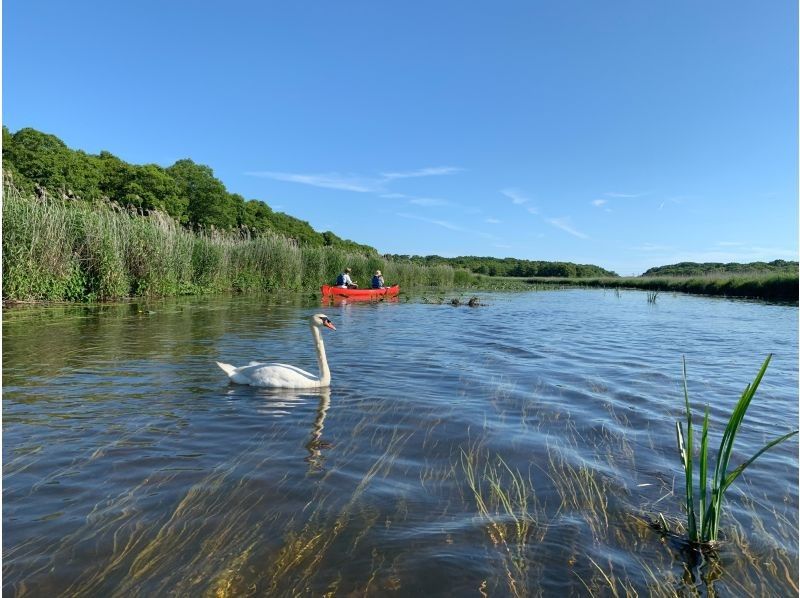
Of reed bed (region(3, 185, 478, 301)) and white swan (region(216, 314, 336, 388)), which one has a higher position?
reed bed (region(3, 185, 478, 301))

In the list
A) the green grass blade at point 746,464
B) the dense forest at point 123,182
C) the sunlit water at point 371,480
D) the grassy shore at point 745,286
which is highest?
the dense forest at point 123,182

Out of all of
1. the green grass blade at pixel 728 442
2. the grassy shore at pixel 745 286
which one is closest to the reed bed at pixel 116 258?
the green grass blade at pixel 728 442

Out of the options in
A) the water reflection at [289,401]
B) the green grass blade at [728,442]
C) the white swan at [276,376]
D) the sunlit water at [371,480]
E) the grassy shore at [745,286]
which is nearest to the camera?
the green grass blade at [728,442]

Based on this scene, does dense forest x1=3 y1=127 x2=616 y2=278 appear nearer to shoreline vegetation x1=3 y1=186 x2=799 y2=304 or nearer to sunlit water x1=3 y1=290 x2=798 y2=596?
shoreline vegetation x1=3 y1=186 x2=799 y2=304

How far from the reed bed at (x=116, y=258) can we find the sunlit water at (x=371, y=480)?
7817 mm

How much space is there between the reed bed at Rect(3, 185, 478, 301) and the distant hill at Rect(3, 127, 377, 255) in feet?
8.00

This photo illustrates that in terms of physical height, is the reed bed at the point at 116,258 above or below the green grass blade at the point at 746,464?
above

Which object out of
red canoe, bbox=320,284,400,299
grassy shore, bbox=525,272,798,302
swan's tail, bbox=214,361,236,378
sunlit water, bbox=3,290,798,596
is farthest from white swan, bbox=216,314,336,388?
grassy shore, bbox=525,272,798,302

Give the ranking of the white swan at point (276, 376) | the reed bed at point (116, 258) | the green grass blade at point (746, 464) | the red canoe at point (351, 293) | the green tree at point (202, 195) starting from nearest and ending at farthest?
the green grass blade at point (746, 464), the white swan at point (276, 376), the reed bed at point (116, 258), the red canoe at point (351, 293), the green tree at point (202, 195)

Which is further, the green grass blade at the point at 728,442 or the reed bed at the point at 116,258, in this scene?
the reed bed at the point at 116,258

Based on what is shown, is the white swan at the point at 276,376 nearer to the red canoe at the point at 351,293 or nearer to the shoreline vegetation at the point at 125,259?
the shoreline vegetation at the point at 125,259

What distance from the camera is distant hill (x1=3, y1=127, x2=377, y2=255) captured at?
144ft

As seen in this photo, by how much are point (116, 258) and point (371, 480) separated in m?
17.1

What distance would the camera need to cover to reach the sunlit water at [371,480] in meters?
2.98
